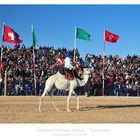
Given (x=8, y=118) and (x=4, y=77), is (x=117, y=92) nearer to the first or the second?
(x=4, y=77)

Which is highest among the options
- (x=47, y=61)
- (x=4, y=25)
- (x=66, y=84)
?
(x=4, y=25)

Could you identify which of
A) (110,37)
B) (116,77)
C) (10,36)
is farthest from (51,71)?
(110,37)

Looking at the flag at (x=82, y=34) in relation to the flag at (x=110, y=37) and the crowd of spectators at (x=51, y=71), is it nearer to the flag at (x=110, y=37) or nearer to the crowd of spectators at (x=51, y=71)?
the crowd of spectators at (x=51, y=71)

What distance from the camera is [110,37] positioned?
4100 centimetres

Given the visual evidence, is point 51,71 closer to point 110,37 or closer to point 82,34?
point 82,34

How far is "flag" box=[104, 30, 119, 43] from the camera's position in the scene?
40781mm

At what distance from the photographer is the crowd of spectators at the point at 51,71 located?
118 ft

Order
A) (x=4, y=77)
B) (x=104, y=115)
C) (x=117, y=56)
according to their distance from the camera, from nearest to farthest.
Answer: (x=104, y=115) < (x=4, y=77) < (x=117, y=56)

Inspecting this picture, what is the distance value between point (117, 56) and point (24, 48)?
9.61 meters

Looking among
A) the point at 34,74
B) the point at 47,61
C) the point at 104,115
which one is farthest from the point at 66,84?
the point at 47,61

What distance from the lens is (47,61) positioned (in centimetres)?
3866

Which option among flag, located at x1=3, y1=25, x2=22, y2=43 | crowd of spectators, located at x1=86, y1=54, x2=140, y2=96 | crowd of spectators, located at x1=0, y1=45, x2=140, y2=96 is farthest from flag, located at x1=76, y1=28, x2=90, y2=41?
flag, located at x1=3, y1=25, x2=22, y2=43

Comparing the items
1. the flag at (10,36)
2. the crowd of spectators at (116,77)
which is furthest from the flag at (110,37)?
the flag at (10,36)

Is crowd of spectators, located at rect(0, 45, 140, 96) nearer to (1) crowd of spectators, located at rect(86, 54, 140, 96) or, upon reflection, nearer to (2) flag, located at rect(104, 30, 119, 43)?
(1) crowd of spectators, located at rect(86, 54, 140, 96)
